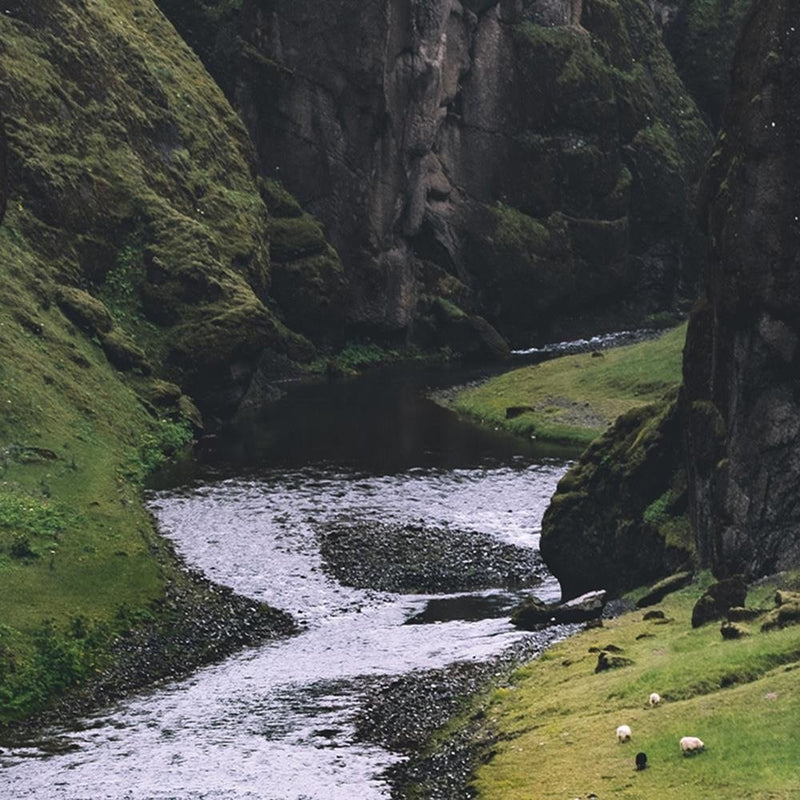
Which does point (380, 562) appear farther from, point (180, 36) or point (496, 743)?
point (180, 36)

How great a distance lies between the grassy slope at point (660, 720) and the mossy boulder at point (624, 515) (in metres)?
10.6

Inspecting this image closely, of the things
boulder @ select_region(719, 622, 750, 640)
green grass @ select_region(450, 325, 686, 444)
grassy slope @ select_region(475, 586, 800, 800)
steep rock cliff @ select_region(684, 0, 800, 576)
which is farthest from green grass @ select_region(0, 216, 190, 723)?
steep rock cliff @ select_region(684, 0, 800, 576)

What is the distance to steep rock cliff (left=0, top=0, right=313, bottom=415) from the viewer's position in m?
121

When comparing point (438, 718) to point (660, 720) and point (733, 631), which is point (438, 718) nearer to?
point (733, 631)

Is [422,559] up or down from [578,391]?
down

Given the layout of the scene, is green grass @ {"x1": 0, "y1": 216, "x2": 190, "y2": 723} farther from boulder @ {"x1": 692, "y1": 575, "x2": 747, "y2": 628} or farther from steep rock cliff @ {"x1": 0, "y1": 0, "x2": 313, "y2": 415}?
boulder @ {"x1": 692, "y1": 575, "x2": 747, "y2": 628}

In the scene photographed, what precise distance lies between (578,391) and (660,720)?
84593mm

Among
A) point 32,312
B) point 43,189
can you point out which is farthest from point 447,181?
point 32,312

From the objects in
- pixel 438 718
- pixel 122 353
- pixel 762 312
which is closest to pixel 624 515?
pixel 762 312

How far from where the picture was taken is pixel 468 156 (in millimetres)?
181375

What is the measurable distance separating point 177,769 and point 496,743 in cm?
1082

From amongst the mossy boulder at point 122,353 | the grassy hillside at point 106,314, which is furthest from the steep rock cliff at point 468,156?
the mossy boulder at point 122,353

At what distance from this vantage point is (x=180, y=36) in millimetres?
168500

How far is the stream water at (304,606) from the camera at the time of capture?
176 feet
